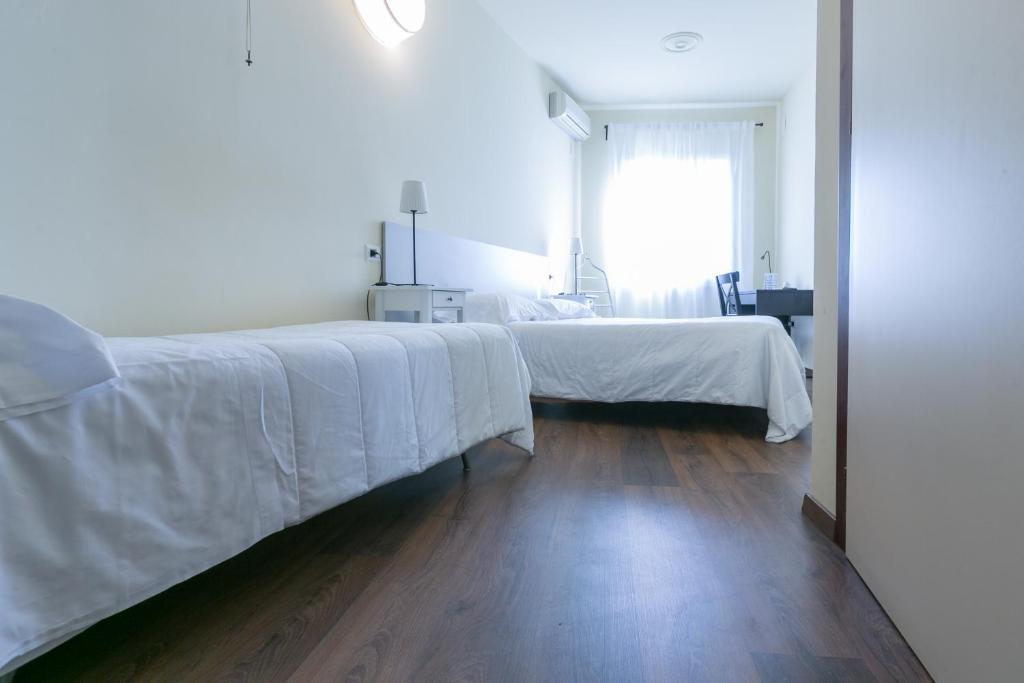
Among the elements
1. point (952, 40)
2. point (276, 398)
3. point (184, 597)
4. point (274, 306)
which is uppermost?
point (952, 40)

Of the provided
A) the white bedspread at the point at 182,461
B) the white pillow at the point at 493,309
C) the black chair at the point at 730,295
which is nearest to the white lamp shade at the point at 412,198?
the white pillow at the point at 493,309

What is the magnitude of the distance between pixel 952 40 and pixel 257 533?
4.49 feet

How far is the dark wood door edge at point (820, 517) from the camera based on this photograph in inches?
53.5

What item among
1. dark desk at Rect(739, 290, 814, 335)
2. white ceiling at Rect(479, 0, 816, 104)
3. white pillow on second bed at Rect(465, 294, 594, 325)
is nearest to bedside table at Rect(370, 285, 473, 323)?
white pillow on second bed at Rect(465, 294, 594, 325)

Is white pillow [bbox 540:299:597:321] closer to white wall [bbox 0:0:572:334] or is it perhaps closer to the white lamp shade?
white wall [bbox 0:0:572:334]

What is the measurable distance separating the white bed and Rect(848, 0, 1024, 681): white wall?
1478 mm

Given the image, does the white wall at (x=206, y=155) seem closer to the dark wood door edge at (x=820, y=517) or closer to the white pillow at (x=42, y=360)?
the white pillow at (x=42, y=360)

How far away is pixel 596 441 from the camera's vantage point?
8.09 ft

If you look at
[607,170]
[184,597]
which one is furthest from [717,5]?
[184,597]

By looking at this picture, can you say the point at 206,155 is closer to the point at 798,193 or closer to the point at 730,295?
the point at 730,295

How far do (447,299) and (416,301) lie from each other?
218 millimetres

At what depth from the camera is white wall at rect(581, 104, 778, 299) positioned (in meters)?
5.68

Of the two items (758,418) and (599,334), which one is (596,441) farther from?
(758,418)

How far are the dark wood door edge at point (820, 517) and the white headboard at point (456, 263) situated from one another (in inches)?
80.6
